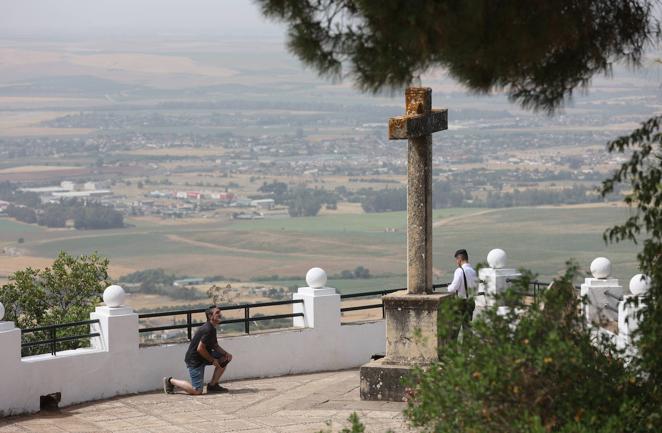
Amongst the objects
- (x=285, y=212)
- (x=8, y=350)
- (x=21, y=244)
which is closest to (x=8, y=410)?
(x=8, y=350)

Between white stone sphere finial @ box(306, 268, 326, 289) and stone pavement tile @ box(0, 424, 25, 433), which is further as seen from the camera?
white stone sphere finial @ box(306, 268, 326, 289)

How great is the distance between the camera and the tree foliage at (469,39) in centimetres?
895

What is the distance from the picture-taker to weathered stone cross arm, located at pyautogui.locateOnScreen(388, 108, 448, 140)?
13.8 meters

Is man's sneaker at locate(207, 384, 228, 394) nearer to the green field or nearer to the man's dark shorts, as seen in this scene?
the man's dark shorts

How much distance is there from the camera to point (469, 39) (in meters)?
9.16

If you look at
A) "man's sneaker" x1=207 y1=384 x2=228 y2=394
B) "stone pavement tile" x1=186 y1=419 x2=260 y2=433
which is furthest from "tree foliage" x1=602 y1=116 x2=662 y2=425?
"man's sneaker" x1=207 y1=384 x2=228 y2=394

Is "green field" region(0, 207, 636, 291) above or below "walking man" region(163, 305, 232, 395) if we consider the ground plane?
below

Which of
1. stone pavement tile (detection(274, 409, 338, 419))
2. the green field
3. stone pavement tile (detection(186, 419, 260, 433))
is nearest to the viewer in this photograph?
stone pavement tile (detection(186, 419, 260, 433))

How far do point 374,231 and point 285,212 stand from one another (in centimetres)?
2449

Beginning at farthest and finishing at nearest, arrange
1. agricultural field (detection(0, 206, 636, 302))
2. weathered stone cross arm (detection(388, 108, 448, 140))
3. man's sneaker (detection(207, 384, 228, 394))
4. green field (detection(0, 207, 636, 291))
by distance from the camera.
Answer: green field (detection(0, 207, 636, 291)) < agricultural field (detection(0, 206, 636, 302)) < man's sneaker (detection(207, 384, 228, 394)) < weathered stone cross arm (detection(388, 108, 448, 140))

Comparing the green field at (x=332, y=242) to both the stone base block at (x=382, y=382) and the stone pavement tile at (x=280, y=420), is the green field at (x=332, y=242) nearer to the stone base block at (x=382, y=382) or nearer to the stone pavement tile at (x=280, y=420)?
the stone base block at (x=382, y=382)

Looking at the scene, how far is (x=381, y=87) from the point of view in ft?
31.1

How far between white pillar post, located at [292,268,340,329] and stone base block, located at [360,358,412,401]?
2327mm

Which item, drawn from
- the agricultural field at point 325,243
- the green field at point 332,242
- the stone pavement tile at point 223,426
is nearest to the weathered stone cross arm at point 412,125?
the stone pavement tile at point 223,426
